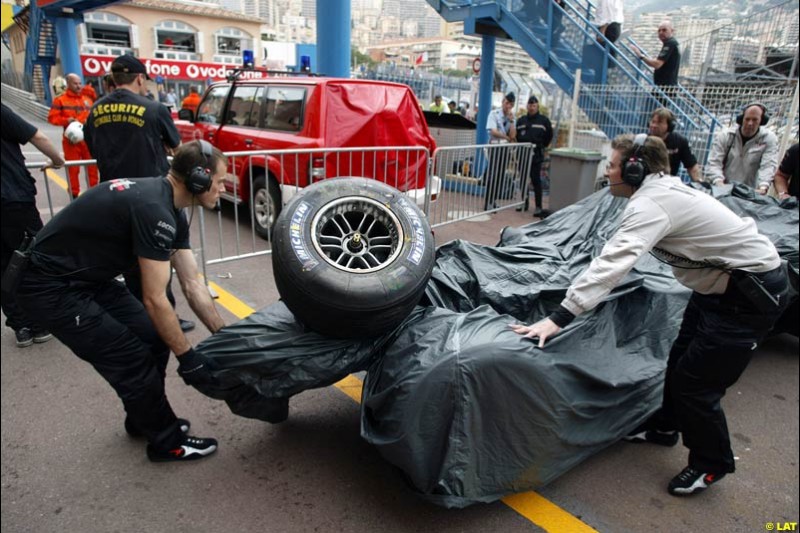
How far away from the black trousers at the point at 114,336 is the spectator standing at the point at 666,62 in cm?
865

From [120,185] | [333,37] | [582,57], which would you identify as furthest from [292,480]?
[582,57]

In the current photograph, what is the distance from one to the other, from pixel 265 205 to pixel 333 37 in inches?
116

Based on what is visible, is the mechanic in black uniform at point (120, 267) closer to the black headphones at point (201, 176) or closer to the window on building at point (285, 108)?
the black headphones at point (201, 176)

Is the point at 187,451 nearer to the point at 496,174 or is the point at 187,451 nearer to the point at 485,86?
the point at 496,174

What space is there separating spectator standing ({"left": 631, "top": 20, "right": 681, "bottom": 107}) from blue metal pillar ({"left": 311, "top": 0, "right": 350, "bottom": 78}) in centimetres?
500

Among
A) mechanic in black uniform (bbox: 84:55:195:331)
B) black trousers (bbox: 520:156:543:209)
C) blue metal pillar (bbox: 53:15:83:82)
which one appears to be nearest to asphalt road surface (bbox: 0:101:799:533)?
mechanic in black uniform (bbox: 84:55:195:331)

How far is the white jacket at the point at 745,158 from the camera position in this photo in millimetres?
5504

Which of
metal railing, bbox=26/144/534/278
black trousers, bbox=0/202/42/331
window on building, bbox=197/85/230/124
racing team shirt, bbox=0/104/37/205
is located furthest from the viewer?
window on building, bbox=197/85/230/124

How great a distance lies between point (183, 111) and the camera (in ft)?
24.9

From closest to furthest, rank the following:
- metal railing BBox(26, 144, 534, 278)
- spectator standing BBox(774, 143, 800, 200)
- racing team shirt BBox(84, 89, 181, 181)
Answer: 1. racing team shirt BBox(84, 89, 181, 181)
2. spectator standing BBox(774, 143, 800, 200)
3. metal railing BBox(26, 144, 534, 278)

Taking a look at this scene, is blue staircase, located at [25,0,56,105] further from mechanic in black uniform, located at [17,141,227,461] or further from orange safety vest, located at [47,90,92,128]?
mechanic in black uniform, located at [17,141,227,461]

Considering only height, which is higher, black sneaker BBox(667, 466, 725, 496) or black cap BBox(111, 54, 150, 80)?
black cap BBox(111, 54, 150, 80)

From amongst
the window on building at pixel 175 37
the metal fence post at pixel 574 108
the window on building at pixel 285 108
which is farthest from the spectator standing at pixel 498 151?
the window on building at pixel 175 37

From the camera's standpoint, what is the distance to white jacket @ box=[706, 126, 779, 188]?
550cm
